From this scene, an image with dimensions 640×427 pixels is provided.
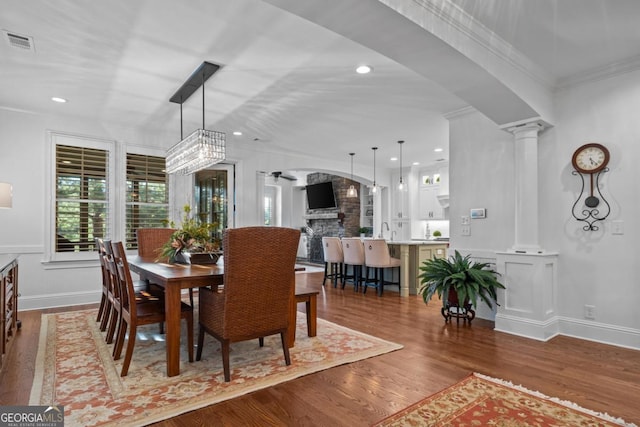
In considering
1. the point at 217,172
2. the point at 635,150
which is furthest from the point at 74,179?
the point at 635,150

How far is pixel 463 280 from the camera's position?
384 cm

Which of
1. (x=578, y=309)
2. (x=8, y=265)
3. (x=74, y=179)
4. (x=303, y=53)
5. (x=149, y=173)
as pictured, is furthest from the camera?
(x=149, y=173)

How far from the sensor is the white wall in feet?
10.9

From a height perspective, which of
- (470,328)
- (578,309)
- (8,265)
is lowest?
(470,328)

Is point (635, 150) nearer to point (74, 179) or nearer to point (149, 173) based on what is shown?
point (149, 173)

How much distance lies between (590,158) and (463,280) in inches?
66.7

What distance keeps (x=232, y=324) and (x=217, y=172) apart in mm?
4581

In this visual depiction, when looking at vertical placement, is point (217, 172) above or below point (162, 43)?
below

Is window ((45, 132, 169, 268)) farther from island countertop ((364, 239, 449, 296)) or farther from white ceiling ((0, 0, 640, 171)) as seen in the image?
island countertop ((364, 239, 449, 296))

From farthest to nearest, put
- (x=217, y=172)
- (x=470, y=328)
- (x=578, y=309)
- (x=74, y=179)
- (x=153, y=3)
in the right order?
(x=217, y=172), (x=74, y=179), (x=470, y=328), (x=578, y=309), (x=153, y=3)

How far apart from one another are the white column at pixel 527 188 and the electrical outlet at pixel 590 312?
2.37 ft

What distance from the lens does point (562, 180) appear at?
3.72 m

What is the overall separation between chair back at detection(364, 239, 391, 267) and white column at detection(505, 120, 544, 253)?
2166mm

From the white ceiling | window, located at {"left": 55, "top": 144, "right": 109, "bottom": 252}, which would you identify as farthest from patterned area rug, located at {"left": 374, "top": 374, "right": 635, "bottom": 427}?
window, located at {"left": 55, "top": 144, "right": 109, "bottom": 252}
